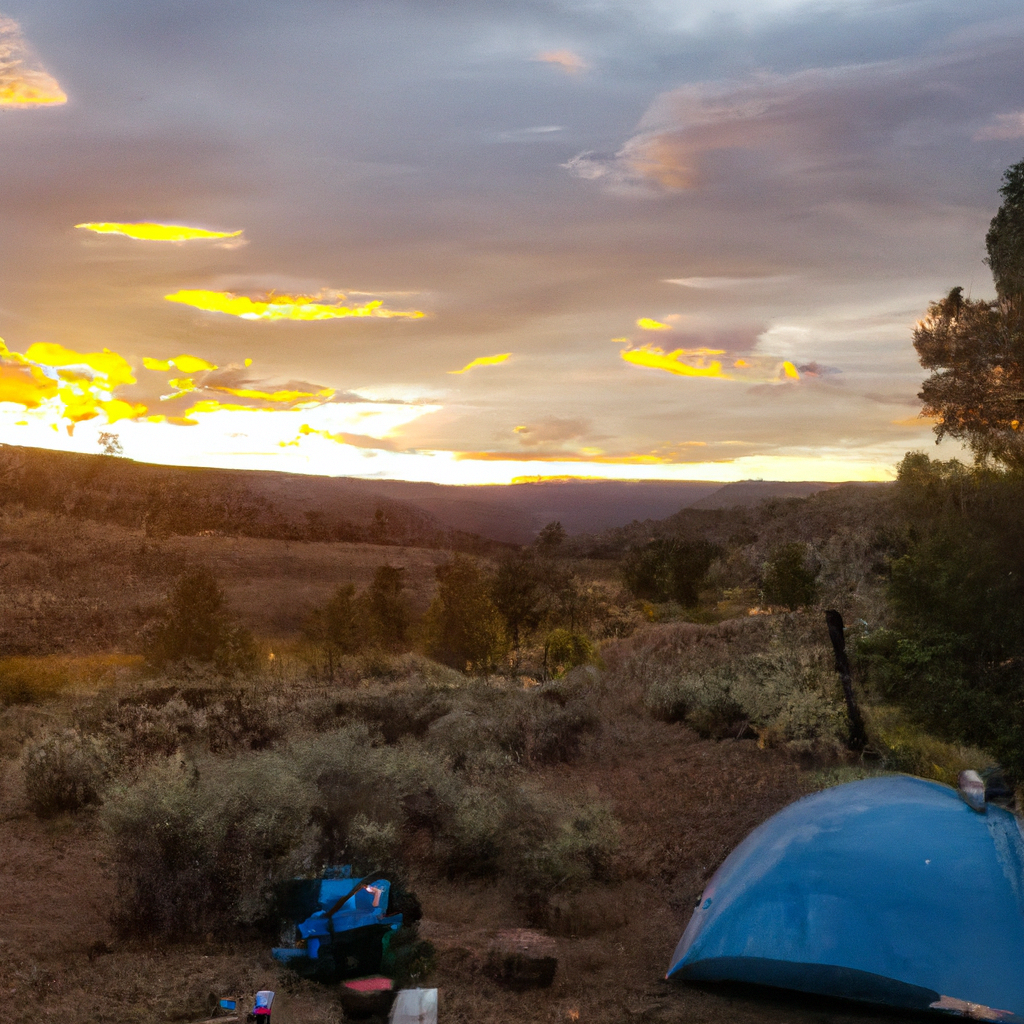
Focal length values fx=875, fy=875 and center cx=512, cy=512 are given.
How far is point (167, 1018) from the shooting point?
6258 millimetres

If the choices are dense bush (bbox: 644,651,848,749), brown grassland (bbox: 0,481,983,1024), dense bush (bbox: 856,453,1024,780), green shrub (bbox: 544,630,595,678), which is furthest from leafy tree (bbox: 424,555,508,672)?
dense bush (bbox: 856,453,1024,780)

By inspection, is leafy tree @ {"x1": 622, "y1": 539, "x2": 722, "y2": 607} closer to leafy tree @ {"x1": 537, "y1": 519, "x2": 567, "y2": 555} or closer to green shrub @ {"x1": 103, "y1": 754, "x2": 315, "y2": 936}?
leafy tree @ {"x1": 537, "y1": 519, "x2": 567, "y2": 555}

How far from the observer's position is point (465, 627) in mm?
24781

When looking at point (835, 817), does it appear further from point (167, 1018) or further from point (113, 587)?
point (113, 587)

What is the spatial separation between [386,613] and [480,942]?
2547 cm

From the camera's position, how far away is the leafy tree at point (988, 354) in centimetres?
1842

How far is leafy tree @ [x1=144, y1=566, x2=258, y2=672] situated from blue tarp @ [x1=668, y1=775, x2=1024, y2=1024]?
17914mm

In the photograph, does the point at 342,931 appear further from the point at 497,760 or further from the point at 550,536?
the point at 550,536

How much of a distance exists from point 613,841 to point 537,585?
19.7 m

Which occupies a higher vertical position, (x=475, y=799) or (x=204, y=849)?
(x=204, y=849)

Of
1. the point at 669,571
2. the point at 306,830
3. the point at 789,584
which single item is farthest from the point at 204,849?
the point at 669,571

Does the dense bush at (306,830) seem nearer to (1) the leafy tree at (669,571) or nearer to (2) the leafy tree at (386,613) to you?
(2) the leafy tree at (386,613)

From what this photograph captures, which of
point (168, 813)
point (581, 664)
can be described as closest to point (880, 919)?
point (168, 813)

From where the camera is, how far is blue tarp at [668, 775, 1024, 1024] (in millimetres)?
5809
